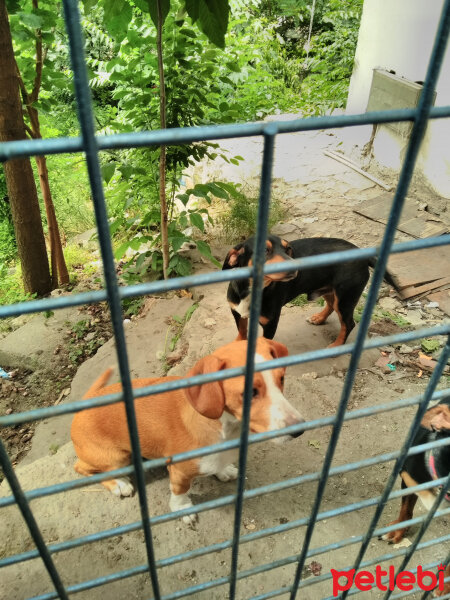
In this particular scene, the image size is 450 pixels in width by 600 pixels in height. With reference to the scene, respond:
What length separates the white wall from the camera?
5.54m

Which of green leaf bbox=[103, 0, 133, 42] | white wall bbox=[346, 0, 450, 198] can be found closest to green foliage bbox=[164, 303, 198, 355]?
green leaf bbox=[103, 0, 133, 42]

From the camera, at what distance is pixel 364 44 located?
7230 mm

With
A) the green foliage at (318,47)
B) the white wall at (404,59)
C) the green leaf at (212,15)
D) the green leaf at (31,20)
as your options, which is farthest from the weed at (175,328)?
the green foliage at (318,47)

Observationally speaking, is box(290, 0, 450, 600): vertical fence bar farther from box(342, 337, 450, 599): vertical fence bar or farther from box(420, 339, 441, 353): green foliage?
box(420, 339, 441, 353): green foliage

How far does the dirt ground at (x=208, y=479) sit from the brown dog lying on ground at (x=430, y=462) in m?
0.28

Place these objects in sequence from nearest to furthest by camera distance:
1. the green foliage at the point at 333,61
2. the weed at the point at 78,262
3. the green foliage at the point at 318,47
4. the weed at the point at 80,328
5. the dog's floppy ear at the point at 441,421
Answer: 1. the dog's floppy ear at the point at 441,421
2. the weed at the point at 80,328
3. the weed at the point at 78,262
4. the green foliage at the point at 333,61
5. the green foliage at the point at 318,47

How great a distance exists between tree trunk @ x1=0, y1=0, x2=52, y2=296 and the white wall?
4495mm

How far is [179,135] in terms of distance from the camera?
684 millimetres

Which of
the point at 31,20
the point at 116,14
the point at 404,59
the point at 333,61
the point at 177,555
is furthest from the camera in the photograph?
the point at 333,61

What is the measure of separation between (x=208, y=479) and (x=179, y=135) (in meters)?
2.42

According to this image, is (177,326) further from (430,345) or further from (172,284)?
(172,284)

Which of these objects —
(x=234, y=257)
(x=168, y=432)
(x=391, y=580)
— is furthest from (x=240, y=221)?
(x=391, y=580)

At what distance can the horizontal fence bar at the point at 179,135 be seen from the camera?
25.0 inches

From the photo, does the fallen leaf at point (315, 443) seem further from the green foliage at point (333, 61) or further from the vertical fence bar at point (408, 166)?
the green foliage at point (333, 61)
